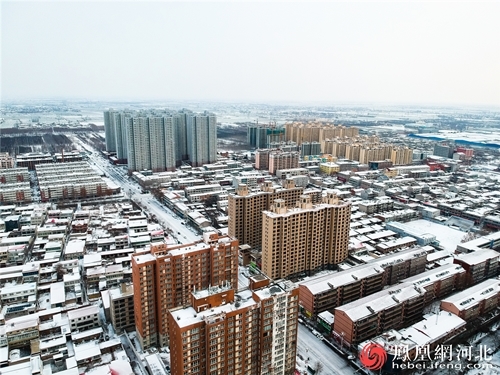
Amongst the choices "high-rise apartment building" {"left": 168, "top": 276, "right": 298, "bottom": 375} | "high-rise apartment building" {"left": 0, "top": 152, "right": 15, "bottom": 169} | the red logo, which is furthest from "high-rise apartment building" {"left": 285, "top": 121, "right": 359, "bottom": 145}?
"high-rise apartment building" {"left": 168, "top": 276, "right": 298, "bottom": 375}

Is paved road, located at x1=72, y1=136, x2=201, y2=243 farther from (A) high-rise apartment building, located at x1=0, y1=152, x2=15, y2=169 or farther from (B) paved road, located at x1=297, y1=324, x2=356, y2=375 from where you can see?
(B) paved road, located at x1=297, y1=324, x2=356, y2=375

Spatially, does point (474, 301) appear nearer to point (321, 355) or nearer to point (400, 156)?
point (321, 355)

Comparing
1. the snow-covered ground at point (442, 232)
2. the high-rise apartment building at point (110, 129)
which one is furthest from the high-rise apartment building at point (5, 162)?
the snow-covered ground at point (442, 232)

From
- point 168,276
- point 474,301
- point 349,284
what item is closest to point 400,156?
point 474,301

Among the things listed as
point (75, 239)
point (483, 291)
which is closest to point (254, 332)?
point (483, 291)

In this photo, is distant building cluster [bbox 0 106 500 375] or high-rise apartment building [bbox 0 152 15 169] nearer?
distant building cluster [bbox 0 106 500 375]
